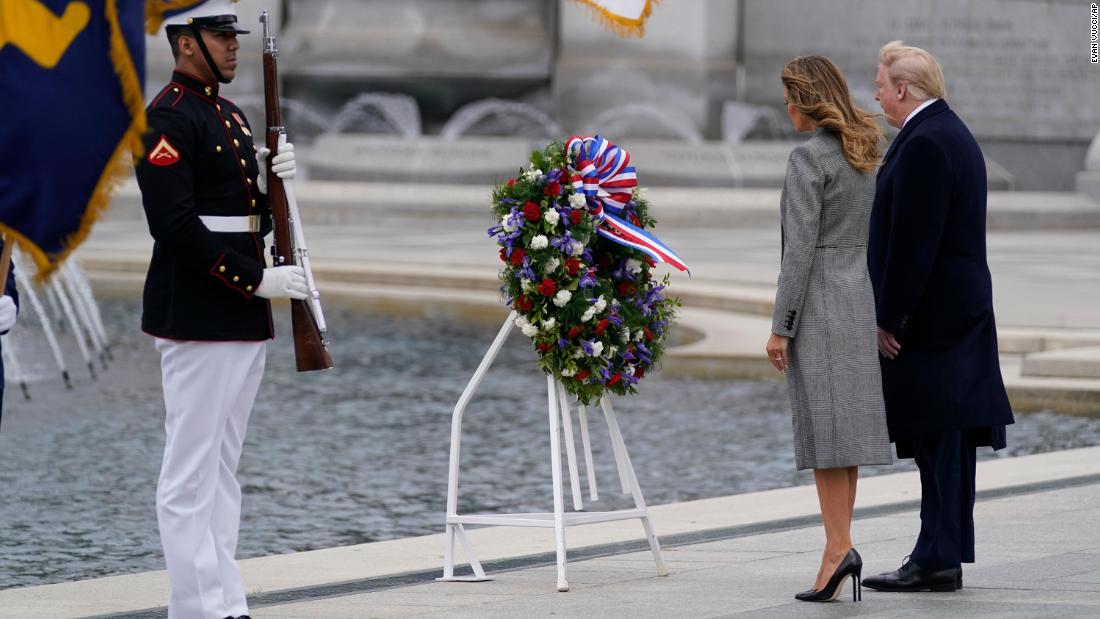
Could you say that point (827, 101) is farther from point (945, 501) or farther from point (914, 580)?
point (914, 580)

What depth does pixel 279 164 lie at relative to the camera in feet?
16.9

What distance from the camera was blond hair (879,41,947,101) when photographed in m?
5.98

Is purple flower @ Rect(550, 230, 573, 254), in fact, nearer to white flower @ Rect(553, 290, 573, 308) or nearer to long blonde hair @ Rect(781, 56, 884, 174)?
white flower @ Rect(553, 290, 573, 308)

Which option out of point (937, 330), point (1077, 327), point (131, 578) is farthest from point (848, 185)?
point (1077, 327)

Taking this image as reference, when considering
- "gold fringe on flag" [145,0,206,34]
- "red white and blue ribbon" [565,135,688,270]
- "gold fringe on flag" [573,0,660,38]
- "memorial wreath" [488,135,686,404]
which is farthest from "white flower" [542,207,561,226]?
"gold fringe on flag" [145,0,206,34]

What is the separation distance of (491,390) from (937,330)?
608 centimetres

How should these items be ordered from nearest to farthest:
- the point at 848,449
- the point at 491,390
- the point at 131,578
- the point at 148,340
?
the point at 848,449
the point at 131,578
the point at 491,390
the point at 148,340

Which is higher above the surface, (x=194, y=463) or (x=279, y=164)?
(x=279, y=164)

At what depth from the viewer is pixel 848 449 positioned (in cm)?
568

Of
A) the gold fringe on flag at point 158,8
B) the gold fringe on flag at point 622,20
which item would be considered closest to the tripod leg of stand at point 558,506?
the gold fringe on flag at point 622,20

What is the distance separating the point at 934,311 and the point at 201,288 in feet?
7.76

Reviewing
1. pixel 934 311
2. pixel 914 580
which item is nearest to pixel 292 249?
pixel 934 311

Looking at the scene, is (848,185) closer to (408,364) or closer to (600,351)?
(600,351)

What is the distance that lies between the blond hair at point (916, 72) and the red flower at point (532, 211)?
123cm
